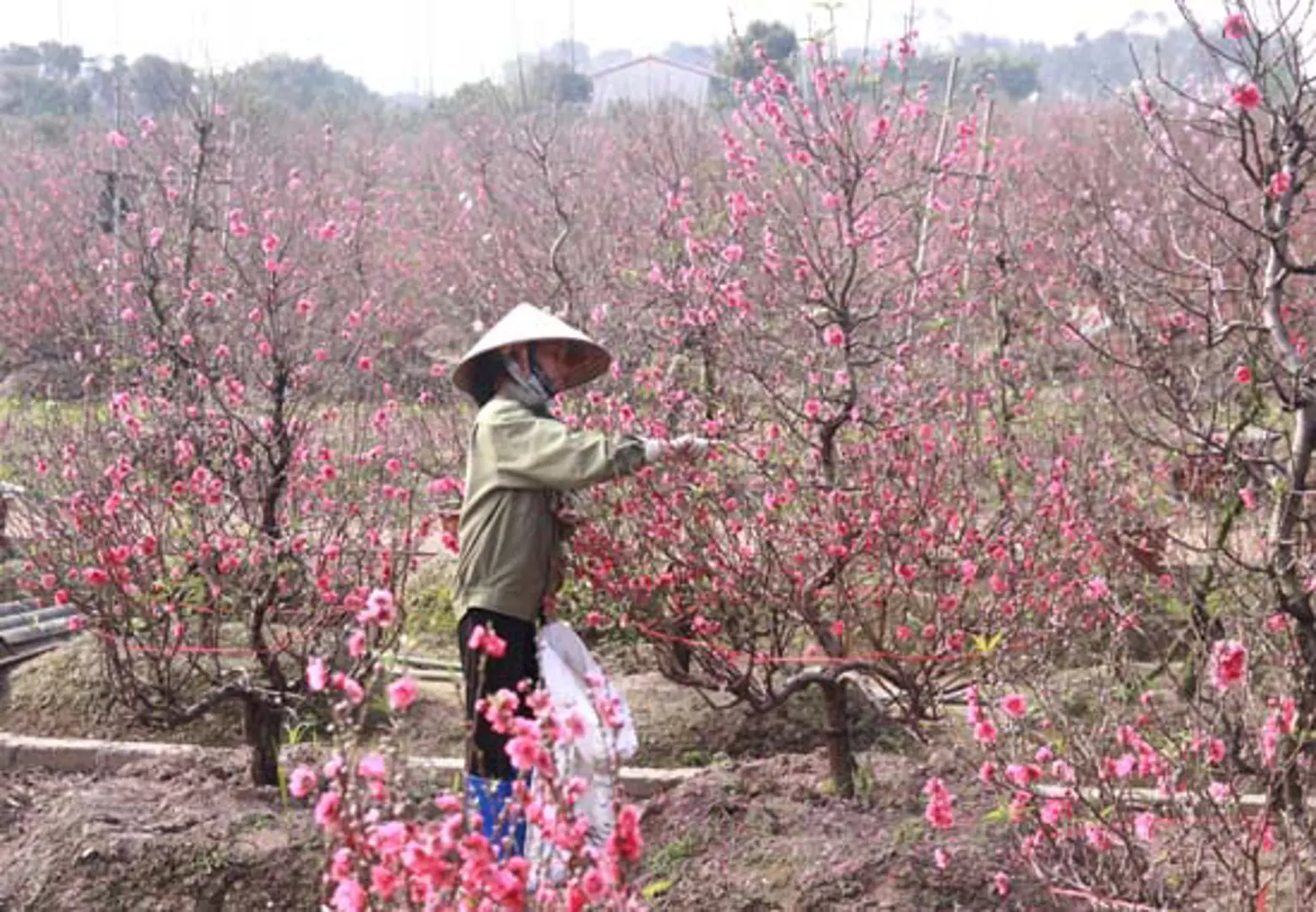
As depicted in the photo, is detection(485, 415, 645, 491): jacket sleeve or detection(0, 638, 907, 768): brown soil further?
detection(0, 638, 907, 768): brown soil

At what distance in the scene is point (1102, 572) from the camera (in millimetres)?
5805

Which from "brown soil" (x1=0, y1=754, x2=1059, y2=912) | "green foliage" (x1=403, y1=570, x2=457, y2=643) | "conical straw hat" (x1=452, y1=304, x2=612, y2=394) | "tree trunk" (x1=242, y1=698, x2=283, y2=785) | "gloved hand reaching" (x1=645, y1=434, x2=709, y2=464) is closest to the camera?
"gloved hand reaching" (x1=645, y1=434, x2=709, y2=464)

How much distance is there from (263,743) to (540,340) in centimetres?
195

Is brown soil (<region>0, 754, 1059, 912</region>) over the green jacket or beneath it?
beneath

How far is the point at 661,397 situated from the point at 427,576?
7.75ft

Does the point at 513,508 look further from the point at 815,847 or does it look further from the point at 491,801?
the point at 815,847

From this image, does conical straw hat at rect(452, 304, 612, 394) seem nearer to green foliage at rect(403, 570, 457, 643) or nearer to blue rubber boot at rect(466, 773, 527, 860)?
blue rubber boot at rect(466, 773, 527, 860)

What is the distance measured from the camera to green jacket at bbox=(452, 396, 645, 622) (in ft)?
13.1

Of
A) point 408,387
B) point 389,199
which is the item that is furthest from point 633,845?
point 389,199

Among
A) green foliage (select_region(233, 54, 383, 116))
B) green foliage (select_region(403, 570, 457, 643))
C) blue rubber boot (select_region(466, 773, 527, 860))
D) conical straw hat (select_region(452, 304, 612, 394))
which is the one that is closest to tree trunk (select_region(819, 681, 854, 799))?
blue rubber boot (select_region(466, 773, 527, 860))

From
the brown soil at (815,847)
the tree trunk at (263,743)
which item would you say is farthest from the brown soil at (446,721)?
the brown soil at (815,847)

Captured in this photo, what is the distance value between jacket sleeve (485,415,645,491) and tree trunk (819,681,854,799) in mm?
1322

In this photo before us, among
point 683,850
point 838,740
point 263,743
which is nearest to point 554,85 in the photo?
point 263,743

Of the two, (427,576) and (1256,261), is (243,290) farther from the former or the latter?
(1256,261)
